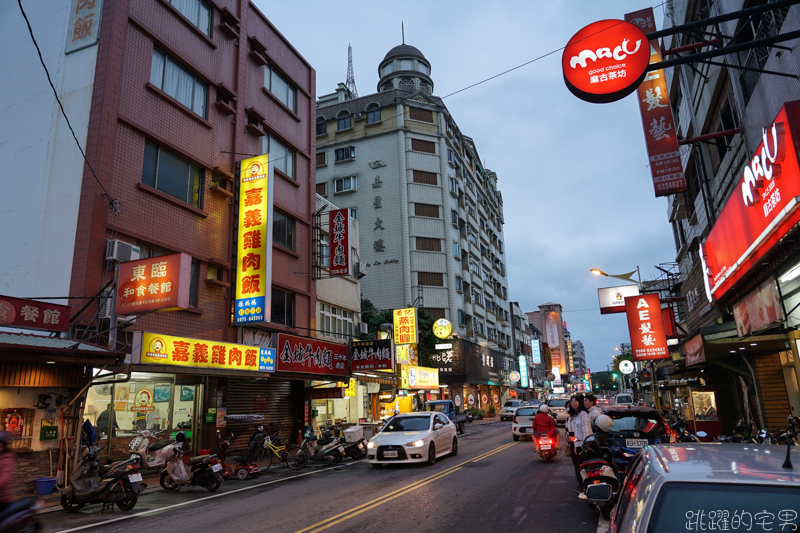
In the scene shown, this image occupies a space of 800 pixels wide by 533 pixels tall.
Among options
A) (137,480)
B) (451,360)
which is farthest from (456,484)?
(451,360)

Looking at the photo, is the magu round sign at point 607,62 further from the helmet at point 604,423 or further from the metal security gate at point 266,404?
the metal security gate at point 266,404

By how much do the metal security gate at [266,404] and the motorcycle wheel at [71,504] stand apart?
8210 mm

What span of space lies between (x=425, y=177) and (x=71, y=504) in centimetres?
4209

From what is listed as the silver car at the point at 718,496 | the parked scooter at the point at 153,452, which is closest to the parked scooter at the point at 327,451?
the parked scooter at the point at 153,452

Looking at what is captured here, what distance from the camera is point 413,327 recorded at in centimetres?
3688

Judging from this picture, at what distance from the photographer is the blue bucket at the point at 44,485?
1105cm

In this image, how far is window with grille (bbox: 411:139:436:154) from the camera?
49.3m

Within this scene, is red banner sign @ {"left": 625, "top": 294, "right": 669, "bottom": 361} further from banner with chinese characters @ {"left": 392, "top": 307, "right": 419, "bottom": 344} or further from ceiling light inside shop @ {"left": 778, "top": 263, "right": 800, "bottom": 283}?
banner with chinese characters @ {"left": 392, "top": 307, "right": 419, "bottom": 344}

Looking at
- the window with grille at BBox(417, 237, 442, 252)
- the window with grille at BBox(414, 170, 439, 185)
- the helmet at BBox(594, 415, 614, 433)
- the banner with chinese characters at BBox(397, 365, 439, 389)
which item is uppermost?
the window with grille at BBox(414, 170, 439, 185)

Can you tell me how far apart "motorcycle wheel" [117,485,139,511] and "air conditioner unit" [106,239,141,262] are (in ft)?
21.4

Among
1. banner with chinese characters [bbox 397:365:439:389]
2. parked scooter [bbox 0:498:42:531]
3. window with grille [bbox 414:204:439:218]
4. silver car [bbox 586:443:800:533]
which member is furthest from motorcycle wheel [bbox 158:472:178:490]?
window with grille [bbox 414:204:439:218]

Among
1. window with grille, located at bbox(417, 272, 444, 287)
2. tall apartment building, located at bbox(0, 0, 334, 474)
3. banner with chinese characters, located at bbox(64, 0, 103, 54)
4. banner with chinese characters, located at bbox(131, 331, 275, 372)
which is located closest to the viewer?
banner with chinese characters, located at bbox(131, 331, 275, 372)

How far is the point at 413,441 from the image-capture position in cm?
1456

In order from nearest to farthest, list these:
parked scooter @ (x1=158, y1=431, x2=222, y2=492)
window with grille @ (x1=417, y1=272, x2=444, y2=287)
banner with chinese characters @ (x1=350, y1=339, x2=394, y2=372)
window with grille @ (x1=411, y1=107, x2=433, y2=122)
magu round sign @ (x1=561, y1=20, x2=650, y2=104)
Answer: magu round sign @ (x1=561, y1=20, x2=650, y2=104), parked scooter @ (x1=158, y1=431, x2=222, y2=492), banner with chinese characters @ (x1=350, y1=339, x2=394, y2=372), window with grille @ (x1=417, y1=272, x2=444, y2=287), window with grille @ (x1=411, y1=107, x2=433, y2=122)
